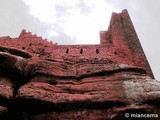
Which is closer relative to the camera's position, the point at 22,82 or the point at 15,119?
the point at 15,119

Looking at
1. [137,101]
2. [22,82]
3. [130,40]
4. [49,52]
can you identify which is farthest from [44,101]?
[130,40]

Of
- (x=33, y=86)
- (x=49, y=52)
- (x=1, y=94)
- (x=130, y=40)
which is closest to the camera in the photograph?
(x=1, y=94)

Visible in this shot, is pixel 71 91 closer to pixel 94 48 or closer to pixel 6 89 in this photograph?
pixel 6 89

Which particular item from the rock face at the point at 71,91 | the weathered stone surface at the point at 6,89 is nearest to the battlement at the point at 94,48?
the rock face at the point at 71,91

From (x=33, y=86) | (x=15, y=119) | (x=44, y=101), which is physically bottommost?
(x=15, y=119)

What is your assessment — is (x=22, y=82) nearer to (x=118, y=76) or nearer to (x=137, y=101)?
(x=118, y=76)

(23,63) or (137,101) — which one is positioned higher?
(23,63)

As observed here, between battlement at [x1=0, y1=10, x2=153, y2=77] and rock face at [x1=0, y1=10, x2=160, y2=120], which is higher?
battlement at [x1=0, y1=10, x2=153, y2=77]

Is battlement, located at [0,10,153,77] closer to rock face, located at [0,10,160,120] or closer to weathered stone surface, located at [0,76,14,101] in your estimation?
rock face, located at [0,10,160,120]


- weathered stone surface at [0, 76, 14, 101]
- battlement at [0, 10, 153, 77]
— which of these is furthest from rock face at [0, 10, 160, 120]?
battlement at [0, 10, 153, 77]

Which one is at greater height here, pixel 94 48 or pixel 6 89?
pixel 94 48

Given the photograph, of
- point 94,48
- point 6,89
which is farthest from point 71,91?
point 94,48

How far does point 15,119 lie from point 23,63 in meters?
2.76

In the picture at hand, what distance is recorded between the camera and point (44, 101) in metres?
10.1
